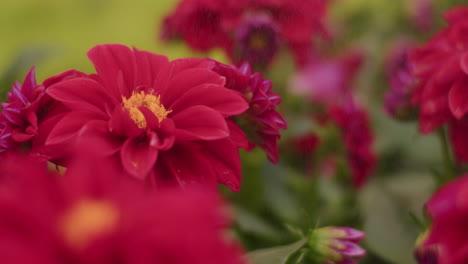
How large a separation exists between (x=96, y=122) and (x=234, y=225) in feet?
0.59

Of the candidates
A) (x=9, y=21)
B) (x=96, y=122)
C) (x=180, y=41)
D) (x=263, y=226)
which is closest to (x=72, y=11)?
(x=9, y=21)

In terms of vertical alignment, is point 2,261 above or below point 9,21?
above

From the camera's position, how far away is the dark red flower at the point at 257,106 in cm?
21

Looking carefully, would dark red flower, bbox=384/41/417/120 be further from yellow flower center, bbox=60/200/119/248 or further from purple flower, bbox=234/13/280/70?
yellow flower center, bbox=60/200/119/248

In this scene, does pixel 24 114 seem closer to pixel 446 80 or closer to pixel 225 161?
pixel 225 161

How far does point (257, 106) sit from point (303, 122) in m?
0.29

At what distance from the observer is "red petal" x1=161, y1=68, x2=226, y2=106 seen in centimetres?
19

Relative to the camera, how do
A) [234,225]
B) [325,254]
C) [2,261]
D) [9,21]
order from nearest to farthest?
[2,261] < [325,254] < [234,225] < [9,21]

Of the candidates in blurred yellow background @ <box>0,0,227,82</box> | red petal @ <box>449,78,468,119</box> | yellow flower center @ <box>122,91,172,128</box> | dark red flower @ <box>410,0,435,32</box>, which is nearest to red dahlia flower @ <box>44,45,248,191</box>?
yellow flower center @ <box>122,91,172,128</box>

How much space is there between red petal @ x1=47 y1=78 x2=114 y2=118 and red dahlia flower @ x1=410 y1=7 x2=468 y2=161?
15 cm

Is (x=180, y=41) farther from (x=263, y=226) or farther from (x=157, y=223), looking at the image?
(x=157, y=223)

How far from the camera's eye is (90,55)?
192 mm

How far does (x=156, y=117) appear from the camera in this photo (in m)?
0.18

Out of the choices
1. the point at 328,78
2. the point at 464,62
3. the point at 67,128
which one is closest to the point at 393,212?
the point at 464,62
